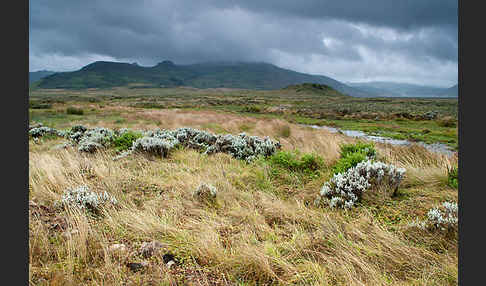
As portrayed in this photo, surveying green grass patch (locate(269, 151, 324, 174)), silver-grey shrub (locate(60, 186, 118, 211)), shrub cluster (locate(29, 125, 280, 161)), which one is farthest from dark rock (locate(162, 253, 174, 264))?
shrub cluster (locate(29, 125, 280, 161))

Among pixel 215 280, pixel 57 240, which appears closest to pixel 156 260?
pixel 215 280

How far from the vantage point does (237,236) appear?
129 inches

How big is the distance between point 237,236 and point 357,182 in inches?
94.8

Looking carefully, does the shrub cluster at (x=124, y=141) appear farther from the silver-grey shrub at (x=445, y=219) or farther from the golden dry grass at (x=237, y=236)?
the silver-grey shrub at (x=445, y=219)

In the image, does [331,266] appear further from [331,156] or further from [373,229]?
[331,156]

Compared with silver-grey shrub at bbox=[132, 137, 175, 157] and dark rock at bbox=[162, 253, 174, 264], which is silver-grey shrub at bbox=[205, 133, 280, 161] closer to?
silver-grey shrub at bbox=[132, 137, 175, 157]

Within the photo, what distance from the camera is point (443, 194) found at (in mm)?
Result: 4277

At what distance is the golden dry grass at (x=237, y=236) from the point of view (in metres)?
2.54

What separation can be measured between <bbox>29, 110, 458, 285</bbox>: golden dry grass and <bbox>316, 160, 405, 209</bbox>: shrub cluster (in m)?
A: 0.27

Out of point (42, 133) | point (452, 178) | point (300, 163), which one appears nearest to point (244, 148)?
point (300, 163)

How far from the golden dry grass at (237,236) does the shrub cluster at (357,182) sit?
27 centimetres

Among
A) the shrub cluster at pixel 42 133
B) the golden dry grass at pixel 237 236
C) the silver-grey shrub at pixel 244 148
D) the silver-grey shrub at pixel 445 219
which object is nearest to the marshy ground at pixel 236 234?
the golden dry grass at pixel 237 236

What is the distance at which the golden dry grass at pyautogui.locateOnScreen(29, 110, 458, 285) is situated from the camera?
8.35ft

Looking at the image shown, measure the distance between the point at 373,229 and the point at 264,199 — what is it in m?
1.73
